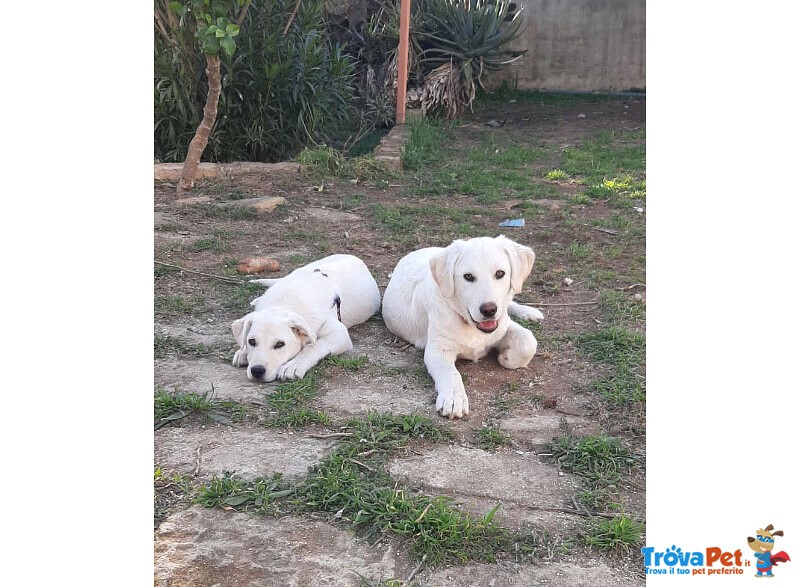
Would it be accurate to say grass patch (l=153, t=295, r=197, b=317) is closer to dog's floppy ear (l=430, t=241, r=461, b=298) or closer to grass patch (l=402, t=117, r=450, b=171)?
dog's floppy ear (l=430, t=241, r=461, b=298)

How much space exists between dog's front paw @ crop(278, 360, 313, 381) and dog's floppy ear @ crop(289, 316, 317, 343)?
0.58ft

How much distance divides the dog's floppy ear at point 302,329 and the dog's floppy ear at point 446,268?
0.72 metres

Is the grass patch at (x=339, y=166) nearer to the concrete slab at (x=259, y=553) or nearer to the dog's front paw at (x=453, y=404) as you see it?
the dog's front paw at (x=453, y=404)

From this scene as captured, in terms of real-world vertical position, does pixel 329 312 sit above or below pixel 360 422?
above

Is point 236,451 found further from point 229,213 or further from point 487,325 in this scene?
point 229,213

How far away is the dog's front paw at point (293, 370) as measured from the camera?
4.04 m

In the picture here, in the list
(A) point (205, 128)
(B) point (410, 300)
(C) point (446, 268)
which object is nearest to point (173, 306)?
(B) point (410, 300)

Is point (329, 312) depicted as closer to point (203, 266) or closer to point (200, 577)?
point (203, 266)

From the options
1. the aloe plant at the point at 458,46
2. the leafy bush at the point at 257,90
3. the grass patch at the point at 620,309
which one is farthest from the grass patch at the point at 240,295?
the aloe plant at the point at 458,46

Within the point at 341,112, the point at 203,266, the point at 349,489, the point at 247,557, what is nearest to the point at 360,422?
the point at 349,489

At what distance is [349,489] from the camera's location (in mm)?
2934

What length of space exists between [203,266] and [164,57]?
3873 mm
